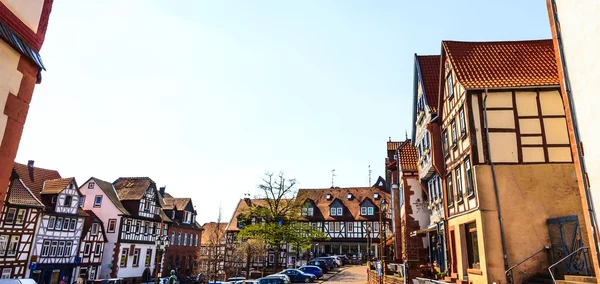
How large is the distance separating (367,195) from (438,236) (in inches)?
1588

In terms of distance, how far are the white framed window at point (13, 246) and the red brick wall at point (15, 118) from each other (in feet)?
119

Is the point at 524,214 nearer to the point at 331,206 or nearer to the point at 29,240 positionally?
the point at 29,240

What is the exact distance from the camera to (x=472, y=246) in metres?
18.3

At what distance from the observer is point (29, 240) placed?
120ft

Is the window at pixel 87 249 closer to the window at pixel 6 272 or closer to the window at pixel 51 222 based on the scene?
the window at pixel 51 222

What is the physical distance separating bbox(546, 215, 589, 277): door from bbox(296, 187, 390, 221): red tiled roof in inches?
1788

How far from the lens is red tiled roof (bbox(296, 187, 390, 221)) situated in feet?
204

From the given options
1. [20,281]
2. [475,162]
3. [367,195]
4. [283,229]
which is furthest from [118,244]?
[475,162]

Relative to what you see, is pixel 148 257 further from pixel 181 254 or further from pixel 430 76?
pixel 430 76

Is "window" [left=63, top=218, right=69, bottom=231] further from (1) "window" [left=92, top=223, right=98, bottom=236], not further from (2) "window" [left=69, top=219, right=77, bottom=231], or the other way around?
(1) "window" [left=92, top=223, right=98, bottom=236]

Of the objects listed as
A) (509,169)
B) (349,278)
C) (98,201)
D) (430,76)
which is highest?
(430,76)

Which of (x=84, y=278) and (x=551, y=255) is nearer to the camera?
(x=551, y=255)

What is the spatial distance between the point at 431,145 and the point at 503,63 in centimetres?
599

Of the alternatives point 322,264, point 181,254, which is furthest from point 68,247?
point 322,264
